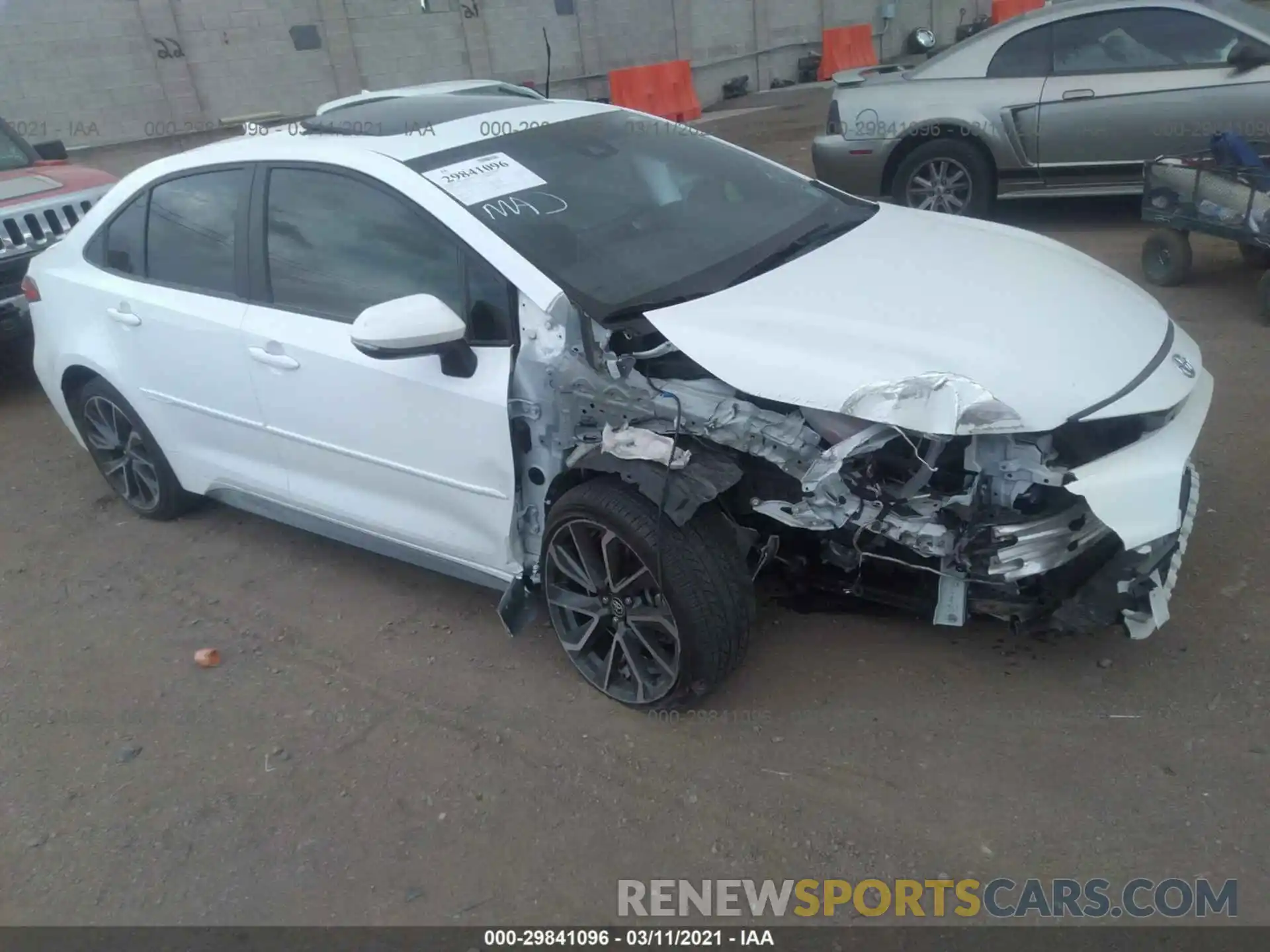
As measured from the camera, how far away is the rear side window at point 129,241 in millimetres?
4195

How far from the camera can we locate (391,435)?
11.1 feet

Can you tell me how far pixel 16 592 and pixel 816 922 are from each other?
3.64 metres

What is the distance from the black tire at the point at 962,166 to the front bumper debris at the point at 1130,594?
489 cm

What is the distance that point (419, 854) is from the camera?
9.18 ft

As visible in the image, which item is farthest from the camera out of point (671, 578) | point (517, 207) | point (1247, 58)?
point (1247, 58)

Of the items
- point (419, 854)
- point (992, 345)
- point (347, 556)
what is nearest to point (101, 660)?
point (347, 556)

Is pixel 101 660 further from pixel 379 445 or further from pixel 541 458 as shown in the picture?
pixel 541 458

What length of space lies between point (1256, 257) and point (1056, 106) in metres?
1.64

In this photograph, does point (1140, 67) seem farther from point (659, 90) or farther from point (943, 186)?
point (659, 90)

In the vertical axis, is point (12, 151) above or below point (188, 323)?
above

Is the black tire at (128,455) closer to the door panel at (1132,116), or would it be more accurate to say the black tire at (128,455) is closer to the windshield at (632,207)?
the windshield at (632,207)

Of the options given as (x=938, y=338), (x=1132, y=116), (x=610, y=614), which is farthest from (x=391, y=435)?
(x=1132, y=116)

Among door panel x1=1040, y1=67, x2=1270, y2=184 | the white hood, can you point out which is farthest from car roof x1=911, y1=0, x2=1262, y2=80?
the white hood

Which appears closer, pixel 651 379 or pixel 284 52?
pixel 651 379
